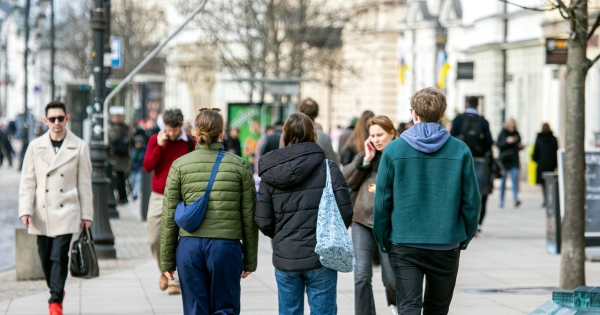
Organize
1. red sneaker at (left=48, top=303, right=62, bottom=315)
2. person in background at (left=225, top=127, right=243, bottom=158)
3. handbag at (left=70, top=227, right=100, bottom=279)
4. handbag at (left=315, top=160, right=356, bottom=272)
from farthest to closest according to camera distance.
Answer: person in background at (left=225, top=127, right=243, bottom=158)
handbag at (left=70, top=227, right=100, bottom=279)
red sneaker at (left=48, top=303, right=62, bottom=315)
handbag at (left=315, top=160, right=356, bottom=272)

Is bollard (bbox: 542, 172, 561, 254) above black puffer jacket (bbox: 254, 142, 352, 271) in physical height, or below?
below

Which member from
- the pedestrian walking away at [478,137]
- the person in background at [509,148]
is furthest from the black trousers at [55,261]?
the person in background at [509,148]

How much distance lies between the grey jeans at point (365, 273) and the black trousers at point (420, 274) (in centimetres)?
195

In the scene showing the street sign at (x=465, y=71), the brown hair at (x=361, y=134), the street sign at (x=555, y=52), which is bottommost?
the brown hair at (x=361, y=134)

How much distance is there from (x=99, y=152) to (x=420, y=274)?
28.9 feet

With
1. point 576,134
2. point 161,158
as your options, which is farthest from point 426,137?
point 161,158

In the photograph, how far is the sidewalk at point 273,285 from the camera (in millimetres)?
10719

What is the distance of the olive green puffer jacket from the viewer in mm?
7566

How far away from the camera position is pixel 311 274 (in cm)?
740

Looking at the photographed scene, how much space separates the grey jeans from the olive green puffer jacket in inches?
62.6

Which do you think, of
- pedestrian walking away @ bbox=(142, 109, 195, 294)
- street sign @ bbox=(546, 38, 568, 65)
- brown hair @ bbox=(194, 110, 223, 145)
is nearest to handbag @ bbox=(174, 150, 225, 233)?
brown hair @ bbox=(194, 110, 223, 145)

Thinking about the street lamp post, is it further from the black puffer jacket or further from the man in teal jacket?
the man in teal jacket

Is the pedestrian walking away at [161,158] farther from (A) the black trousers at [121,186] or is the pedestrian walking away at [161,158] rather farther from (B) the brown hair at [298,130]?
(A) the black trousers at [121,186]

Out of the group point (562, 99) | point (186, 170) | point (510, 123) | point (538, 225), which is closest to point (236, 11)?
point (562, 99)
